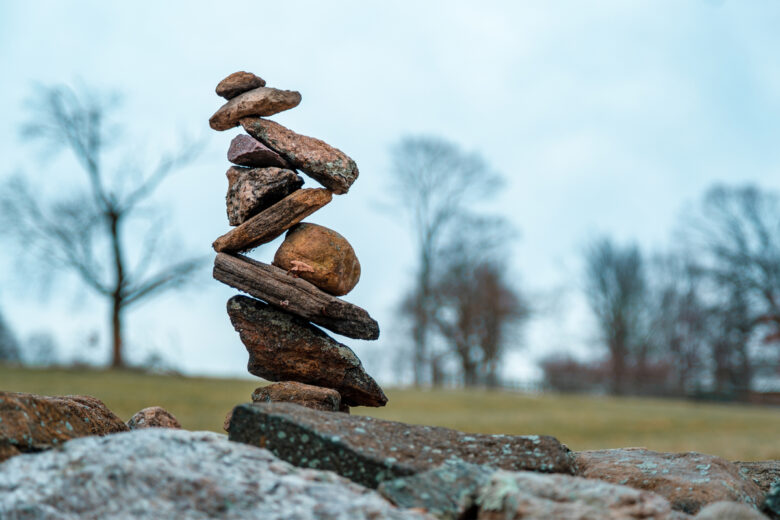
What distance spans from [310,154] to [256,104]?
1.88 feet

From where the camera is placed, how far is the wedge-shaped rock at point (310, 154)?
16.0ft

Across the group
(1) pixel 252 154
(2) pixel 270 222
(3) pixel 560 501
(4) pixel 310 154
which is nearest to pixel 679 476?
(3) pixel 560 501

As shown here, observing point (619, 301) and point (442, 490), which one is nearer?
point (442, 490)

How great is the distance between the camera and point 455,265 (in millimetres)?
37812

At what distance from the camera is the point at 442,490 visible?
123 inches

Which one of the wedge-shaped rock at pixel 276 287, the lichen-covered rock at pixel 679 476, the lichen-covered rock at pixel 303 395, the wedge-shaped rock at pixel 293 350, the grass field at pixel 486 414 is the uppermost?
the wedge-shaped rock at pixel 276 287

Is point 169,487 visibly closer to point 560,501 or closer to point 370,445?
point 370,445

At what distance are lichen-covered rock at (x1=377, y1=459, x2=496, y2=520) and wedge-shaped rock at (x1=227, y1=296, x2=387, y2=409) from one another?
1.78 meters

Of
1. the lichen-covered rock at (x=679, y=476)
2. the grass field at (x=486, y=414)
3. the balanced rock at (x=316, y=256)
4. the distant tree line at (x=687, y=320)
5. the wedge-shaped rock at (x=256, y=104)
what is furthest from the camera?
the distant tree line at (x=687, y=320)

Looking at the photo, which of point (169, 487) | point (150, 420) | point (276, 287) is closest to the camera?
point (169, 487)

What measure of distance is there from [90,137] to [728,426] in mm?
26348

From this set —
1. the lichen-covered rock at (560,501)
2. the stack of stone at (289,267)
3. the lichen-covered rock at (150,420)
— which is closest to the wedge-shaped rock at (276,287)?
the stack of stone at (289,267)

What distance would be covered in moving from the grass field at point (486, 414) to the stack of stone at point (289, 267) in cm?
933

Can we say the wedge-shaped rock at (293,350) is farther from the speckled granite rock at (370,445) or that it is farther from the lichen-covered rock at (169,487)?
the lichen-covered rock at (169,487)
